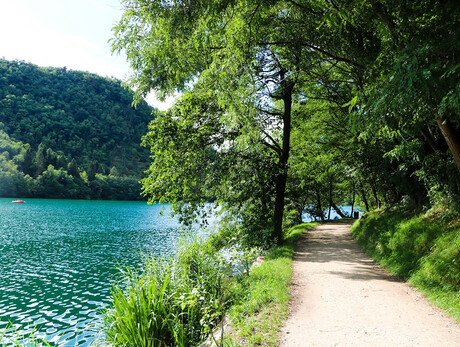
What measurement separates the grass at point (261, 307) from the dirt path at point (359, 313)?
198mm

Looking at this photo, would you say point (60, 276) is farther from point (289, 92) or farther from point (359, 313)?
point (359, 313)

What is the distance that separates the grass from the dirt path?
0.20 metres

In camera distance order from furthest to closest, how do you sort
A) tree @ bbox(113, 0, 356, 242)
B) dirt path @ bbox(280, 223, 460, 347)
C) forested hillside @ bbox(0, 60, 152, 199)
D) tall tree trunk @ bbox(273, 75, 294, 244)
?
forested hillside @ bbox(0, 60, 152, 199)
tall tree trunk @ bbox(273, 75, 294, 244)
tree @ bbox(113, 0, 356, 242)
dirt path @ bbox(280, 223, 460, 347)

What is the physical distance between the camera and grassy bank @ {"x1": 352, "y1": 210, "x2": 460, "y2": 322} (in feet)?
19.0

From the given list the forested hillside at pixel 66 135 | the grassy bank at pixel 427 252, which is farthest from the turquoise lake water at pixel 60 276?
the forested hillside at pixel 66 135

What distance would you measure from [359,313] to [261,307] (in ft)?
5.39

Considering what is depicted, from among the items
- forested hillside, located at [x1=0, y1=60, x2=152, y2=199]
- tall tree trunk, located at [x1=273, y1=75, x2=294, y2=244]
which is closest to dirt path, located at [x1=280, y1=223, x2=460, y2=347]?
tall tree trunk, located at [x1=273, y1=75, x2=294, y2=244]

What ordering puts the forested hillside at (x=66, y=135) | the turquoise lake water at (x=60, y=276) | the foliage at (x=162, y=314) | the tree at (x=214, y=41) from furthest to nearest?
the forested hillside at (x=66, y=135) → the turquoise lake water at (x=60, y=276) → the tree at (x=214, y=41) → the foliage at (x=162, y=314)

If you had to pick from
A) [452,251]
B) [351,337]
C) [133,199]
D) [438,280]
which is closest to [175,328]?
[351,337]

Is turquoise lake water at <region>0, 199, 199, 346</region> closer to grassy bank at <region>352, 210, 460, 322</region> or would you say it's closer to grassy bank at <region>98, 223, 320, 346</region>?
grassy bank at <region>98, 223, 320, 346</region>

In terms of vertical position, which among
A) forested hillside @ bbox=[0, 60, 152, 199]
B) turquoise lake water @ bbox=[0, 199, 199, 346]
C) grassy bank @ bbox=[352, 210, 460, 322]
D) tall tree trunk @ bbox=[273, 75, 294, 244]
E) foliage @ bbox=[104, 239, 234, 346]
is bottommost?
turquoise lake water @ bbox=[0, 199, 199, 346]

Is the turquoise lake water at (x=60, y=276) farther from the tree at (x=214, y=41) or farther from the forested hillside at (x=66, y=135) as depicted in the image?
the forested hillside at (x=66, y=135)

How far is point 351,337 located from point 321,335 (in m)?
0.40

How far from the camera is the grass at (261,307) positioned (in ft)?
14.0
